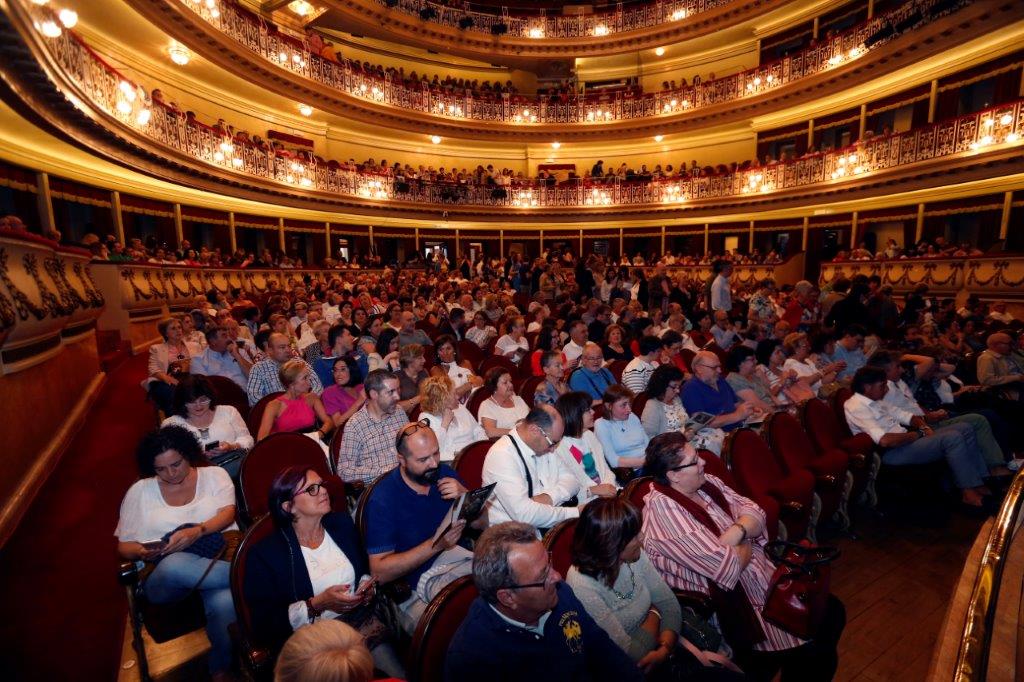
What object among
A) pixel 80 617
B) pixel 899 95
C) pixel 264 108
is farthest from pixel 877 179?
pixel 264 108

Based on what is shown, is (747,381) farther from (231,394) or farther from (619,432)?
(231,394)

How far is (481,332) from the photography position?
777cm

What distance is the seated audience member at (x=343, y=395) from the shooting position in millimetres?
4383

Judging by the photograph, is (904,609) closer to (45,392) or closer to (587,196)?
(45,392)

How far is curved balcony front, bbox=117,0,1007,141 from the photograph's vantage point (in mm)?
11641

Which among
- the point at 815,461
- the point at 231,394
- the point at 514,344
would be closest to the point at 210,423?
the point at 231,394

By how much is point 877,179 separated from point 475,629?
1579cm

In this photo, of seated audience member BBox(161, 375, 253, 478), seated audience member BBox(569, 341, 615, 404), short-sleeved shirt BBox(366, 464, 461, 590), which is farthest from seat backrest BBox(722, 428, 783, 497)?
seated audience member BBox(161, 375, 253, 478)

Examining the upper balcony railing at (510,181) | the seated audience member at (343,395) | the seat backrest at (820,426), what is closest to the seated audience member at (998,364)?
the seat backrest at (820,426)

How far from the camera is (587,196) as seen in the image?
20719 millimetres

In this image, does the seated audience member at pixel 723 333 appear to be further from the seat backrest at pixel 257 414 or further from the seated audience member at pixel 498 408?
the seat backrest at pixel 257 414

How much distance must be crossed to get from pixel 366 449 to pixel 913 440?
4.28 m

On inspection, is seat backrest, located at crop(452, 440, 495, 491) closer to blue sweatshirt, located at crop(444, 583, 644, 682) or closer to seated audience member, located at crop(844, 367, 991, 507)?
blue sweatshirt, located at crop(444, 583, 644, 682)

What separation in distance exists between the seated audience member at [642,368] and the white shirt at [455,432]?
1.71 meters
